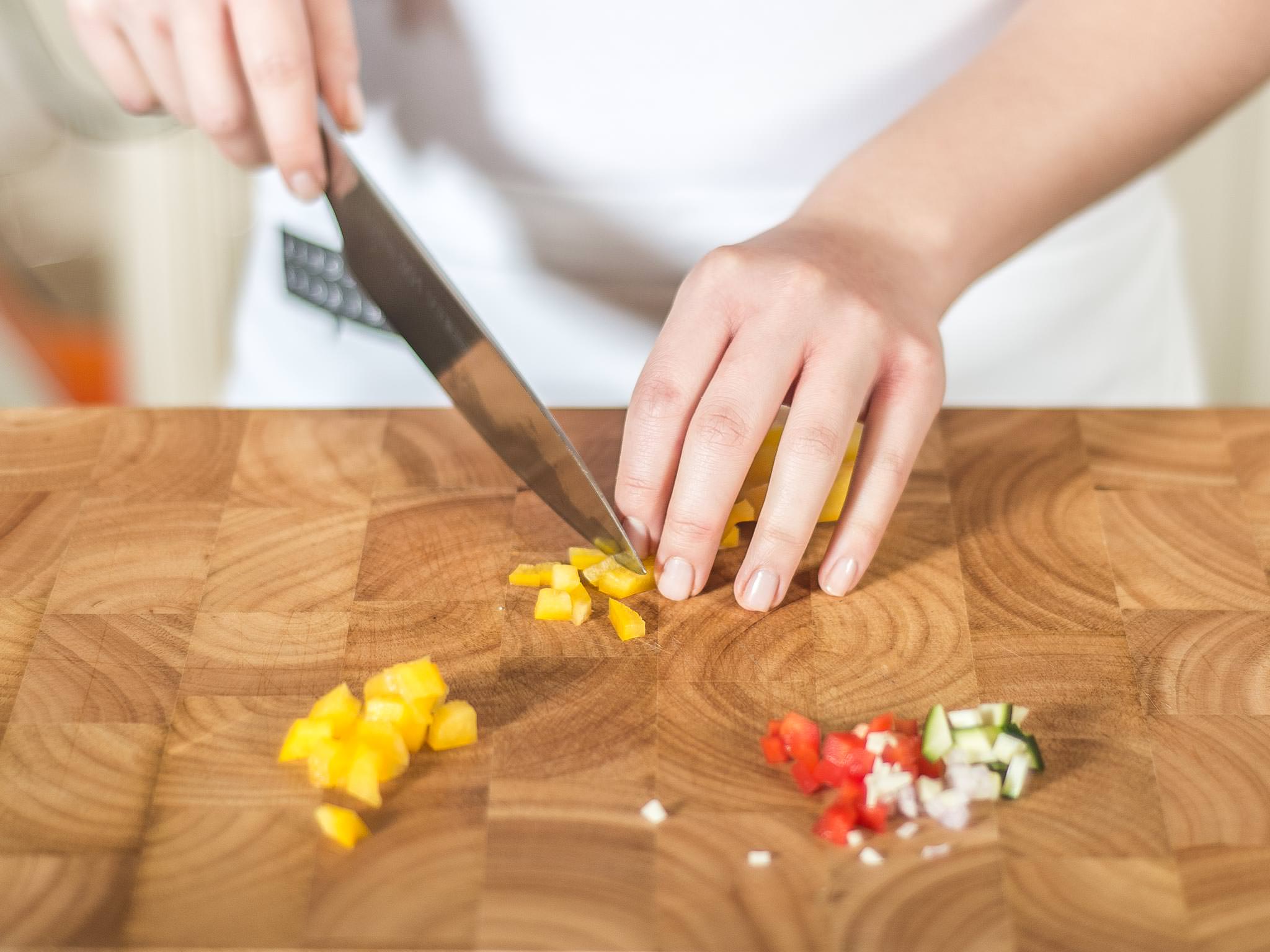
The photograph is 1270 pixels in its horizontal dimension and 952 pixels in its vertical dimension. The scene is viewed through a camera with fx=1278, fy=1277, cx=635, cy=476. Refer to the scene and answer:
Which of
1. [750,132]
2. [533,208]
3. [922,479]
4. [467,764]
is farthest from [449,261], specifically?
[467,764]

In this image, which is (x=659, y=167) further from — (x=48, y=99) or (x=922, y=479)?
(x=48, y=99)

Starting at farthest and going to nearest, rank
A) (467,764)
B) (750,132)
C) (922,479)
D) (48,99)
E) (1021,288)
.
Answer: (48,99) → (1021,288) → (750,132) → (922,479) → (467,764)

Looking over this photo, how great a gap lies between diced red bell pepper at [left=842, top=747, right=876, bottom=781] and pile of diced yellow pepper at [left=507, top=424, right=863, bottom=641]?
22 centimetres

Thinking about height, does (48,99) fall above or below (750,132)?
below

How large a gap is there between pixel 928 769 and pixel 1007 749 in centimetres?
6

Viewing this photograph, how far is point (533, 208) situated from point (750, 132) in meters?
0.27

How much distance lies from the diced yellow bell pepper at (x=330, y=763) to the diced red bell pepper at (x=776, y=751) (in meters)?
0.31

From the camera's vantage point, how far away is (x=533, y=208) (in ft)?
4.95

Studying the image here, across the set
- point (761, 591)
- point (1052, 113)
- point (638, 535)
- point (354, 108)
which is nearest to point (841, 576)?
point (761, 591)

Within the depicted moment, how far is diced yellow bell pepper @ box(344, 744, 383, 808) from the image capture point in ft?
3.05

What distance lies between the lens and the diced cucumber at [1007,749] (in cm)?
95

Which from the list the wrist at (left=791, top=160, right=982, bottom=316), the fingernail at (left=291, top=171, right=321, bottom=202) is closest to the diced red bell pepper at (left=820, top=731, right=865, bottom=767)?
the wrist at (left=791, top=160, right=982, bottom=316)

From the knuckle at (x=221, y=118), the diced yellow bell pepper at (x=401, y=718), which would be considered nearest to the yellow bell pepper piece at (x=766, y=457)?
the diced yellow bell pepper at (x=401, y=718)

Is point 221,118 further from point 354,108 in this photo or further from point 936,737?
point 936,737
